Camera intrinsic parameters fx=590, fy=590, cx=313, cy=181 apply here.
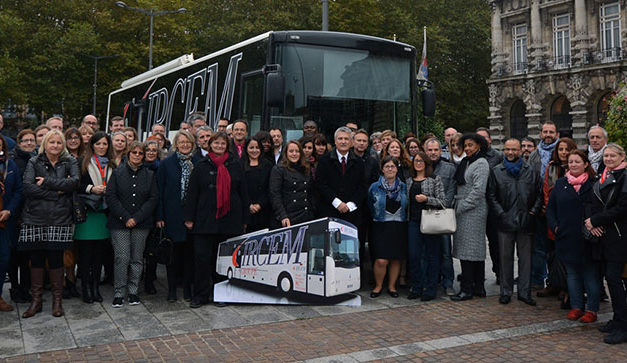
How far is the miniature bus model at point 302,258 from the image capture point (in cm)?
657

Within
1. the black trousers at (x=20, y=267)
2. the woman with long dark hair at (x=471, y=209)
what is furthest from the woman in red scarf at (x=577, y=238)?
the black trousers at (x=20, y=267)

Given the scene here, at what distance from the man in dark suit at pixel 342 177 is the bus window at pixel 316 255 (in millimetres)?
781

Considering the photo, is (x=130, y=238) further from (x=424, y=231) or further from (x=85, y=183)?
(x=424, y=231)

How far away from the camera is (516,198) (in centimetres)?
699

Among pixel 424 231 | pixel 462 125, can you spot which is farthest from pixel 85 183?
pixel 462 125

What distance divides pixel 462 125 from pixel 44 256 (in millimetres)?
35244

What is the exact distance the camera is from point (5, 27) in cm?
2792

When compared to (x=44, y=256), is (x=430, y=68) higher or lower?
higher

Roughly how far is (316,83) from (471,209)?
3310 mm

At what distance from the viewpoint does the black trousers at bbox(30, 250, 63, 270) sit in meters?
6.45

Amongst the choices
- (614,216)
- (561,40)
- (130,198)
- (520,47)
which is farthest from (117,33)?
(614,216)

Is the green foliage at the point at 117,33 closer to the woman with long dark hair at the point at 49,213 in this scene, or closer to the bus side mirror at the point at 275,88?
the bus side mirror at the point at 275,88

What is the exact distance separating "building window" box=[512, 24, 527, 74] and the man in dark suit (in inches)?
1290

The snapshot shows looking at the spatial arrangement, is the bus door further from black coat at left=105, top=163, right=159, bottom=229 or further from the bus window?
black coat at left=105, top=163, right=159, bottom=229
